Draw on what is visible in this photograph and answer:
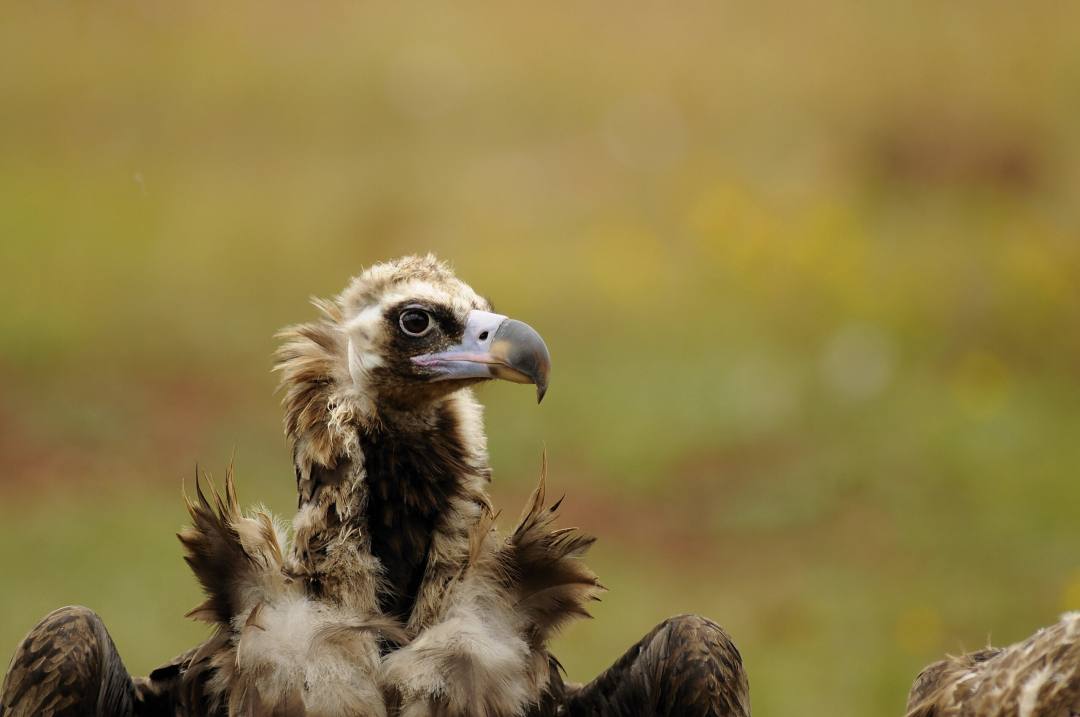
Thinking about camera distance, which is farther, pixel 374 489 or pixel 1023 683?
pixel 374 489

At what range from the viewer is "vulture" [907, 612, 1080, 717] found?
3.30 m

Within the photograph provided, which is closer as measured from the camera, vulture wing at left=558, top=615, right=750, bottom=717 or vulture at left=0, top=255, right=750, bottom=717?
vulture at left=0, top=255, right=750, bottom=717

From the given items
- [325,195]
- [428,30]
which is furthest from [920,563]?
[428,30]

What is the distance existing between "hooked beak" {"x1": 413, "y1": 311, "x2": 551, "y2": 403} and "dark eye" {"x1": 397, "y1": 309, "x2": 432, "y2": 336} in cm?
7

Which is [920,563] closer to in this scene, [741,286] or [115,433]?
[741,286]

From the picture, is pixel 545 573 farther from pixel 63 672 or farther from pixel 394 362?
pixel 63 672

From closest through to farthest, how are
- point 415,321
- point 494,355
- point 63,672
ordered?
point 63,672, point 494,355, point 415,321

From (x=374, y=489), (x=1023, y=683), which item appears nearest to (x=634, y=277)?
(x=374, y=489)

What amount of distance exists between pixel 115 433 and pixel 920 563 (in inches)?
200

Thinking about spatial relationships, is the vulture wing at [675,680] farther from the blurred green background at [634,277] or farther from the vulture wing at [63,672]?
the blurred green background at [634,277]

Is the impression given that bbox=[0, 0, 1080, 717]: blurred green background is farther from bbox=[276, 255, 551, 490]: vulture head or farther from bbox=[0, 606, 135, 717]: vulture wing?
bbox=[276, 255, 551, 490]: vulture head

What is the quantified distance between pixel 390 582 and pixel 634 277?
836 centimetres

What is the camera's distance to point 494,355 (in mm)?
3732

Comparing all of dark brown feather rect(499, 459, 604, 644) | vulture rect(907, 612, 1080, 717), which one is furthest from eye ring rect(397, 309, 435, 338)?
vulture rect(907, 612, 1080, 717)
